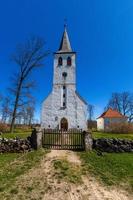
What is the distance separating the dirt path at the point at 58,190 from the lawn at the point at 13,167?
36cm

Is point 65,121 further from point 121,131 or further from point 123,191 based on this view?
point 123,191

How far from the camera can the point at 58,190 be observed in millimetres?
6535

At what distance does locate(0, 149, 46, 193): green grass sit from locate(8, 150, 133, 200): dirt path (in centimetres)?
39

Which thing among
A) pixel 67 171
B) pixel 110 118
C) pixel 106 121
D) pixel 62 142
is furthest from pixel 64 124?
pixel 67 171

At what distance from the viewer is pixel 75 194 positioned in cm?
629

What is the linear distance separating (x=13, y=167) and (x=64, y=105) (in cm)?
2286

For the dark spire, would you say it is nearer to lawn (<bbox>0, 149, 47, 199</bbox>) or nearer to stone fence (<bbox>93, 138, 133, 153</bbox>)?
stone fence (<bbox>93, 138, 133, 153</bbox>)

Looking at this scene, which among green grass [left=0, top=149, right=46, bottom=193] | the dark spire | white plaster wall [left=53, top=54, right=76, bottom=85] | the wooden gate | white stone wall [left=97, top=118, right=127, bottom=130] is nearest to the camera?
green grass [left=0, top=149, right=46, bottom=193]

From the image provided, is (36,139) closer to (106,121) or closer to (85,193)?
(85,193)

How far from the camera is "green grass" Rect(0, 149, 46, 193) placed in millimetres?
6997

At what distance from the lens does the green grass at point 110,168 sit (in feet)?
24.4

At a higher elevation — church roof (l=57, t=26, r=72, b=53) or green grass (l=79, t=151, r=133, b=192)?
church roof (l=57, t=26, r=72, b=53)

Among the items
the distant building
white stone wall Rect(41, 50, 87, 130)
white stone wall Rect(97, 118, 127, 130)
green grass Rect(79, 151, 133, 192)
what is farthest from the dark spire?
green grass Rect(79, 151, 133, 192)

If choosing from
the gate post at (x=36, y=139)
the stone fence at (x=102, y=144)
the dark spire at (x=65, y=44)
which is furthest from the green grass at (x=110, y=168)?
the dark spire at (x=65, y=44)
